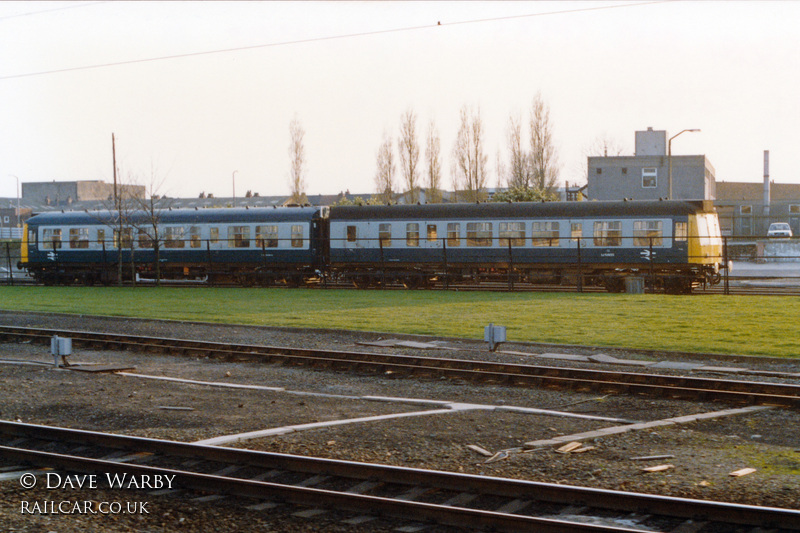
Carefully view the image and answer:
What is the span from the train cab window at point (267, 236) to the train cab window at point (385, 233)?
513 centimetres

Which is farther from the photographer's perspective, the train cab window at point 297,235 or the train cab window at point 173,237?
the train cab window at point 173,237

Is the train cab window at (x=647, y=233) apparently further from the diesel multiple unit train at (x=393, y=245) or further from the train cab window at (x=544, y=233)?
the train cab window at (x=544, y=233)

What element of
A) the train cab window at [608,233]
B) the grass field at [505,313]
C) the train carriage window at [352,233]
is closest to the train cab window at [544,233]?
the train cab window at [608,233]

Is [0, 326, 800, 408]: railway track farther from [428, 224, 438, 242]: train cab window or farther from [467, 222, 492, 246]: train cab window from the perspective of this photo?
[467, 222, 492, 246]: train cab window

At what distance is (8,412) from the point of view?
10.7 m

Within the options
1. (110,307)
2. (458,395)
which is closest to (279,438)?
(458,395)

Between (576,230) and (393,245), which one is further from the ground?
(576,230)

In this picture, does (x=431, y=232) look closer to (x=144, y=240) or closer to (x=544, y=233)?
(x=544, y=233)

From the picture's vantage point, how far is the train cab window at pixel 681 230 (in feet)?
104

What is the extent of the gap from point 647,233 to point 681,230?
4.26 feet

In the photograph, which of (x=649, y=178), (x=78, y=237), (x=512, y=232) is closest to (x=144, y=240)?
(x=78, y=237)

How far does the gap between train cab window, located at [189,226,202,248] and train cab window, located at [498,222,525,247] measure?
48.5 ft

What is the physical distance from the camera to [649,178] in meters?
66.6

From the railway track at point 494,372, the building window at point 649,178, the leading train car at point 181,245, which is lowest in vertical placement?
the railway track at point 494,372
